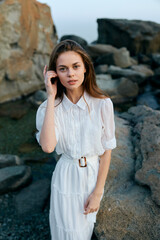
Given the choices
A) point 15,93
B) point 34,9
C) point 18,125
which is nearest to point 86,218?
point 18,125

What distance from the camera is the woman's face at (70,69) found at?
1.65 meters

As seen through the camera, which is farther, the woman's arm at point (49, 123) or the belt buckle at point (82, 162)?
the belt buckle at point (82, 162)

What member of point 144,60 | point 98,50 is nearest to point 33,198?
point 98,50

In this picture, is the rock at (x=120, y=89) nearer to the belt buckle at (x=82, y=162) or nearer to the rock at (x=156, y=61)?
the rock at (x=156, y=61)

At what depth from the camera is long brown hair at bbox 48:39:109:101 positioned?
1.65m

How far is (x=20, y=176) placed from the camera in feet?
12.3

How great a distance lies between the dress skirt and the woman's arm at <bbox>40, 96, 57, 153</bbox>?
0.23m

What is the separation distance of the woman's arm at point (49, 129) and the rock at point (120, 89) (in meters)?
7.34

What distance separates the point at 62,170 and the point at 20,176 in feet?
→ 7.06

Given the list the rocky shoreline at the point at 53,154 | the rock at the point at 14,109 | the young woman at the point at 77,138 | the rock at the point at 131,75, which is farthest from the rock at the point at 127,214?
the rock at the point at 131,75

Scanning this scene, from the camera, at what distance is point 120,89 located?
9.13 meters

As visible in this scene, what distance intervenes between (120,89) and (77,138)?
7.65 meters

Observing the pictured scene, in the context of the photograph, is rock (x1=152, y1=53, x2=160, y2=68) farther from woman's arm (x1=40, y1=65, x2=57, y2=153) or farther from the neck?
woman's arm (x1=40, y1=65, x2=57, y2=153)

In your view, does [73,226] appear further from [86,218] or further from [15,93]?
[15,93]
